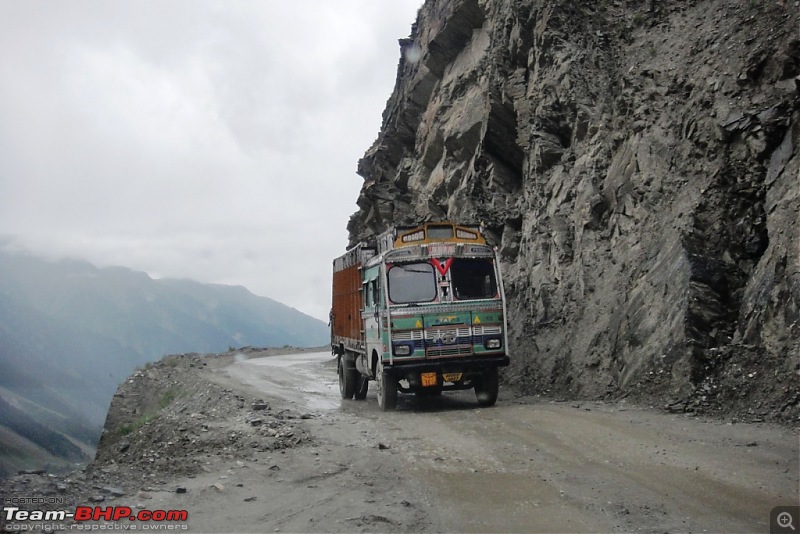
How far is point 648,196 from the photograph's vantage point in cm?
1418

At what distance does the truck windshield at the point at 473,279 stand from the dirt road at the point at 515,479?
9.69ft

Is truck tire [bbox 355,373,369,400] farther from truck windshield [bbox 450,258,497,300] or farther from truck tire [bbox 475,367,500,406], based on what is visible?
truck windshield [bbox 450,258,497,300]

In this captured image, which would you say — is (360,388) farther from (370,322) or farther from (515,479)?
(515,479)

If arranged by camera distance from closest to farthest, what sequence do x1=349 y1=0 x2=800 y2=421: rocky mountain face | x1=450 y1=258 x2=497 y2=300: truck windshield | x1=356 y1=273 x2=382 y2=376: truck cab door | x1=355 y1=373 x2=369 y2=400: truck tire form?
x1=349 y1=0 x2=800 y2=421: rocky mountain face, x1=450 y1=258 x2=497 y2=300: truck windshield, x1=356 y1=273 x2=382 y2=376: truck cab door, x1=355 y1=373 x2=369 y2=400: truck tire

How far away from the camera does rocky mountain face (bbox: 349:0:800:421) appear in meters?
10.7

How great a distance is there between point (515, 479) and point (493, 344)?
20.0 feet

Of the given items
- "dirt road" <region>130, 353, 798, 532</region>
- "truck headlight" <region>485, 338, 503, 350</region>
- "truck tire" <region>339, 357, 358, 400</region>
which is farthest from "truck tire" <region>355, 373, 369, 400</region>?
"dirt road" <region>130, 353, 798, 532</region>

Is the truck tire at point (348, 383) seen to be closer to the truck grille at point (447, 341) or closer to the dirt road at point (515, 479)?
the truck grille at point (447, 341)

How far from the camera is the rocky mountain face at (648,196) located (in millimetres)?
10703

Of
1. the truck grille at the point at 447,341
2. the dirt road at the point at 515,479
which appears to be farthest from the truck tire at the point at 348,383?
the dirt road at the point at 515,479

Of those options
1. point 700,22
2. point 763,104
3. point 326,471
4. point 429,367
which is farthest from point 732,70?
point 326,471

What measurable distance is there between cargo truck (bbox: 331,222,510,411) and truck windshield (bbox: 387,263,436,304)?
0.02 metres

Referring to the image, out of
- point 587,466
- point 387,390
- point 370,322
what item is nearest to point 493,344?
point 387,390

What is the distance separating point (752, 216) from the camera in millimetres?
11523
